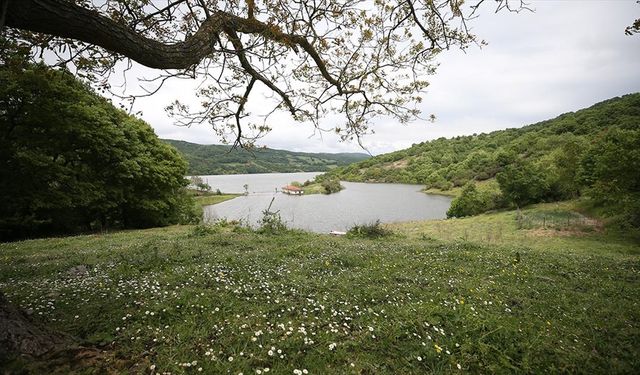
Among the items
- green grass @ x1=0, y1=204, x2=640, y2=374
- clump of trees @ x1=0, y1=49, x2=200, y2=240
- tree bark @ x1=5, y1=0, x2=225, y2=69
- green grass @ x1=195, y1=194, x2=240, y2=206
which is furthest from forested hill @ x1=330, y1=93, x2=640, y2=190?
clump of trees @ x1=0, y1=49, x2=200, y2=240

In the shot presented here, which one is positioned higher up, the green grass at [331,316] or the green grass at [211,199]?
the green grass at [331,316]

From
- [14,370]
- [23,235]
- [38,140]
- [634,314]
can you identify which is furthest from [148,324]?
[23,235]

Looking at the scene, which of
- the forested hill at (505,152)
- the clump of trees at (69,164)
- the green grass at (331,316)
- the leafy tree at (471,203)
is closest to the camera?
the green grass at (331,316)

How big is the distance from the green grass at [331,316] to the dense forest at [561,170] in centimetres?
2426

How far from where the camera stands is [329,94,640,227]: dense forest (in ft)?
79.4

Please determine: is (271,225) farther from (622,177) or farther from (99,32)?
(622,177)

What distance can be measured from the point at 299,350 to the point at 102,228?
2689 centimetres

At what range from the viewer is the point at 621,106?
262ft

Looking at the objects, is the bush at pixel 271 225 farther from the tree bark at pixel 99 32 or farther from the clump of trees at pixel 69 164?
the tree bark at pixel 99 32

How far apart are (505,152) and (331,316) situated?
293 ft

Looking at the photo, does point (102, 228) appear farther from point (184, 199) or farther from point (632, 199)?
point (632, 199)

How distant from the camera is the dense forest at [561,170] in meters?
24.2

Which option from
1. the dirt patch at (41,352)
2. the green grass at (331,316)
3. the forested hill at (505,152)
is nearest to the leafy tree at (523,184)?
the forested hill at (505,152)

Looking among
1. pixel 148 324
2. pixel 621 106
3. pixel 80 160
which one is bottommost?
pixel 148 324
